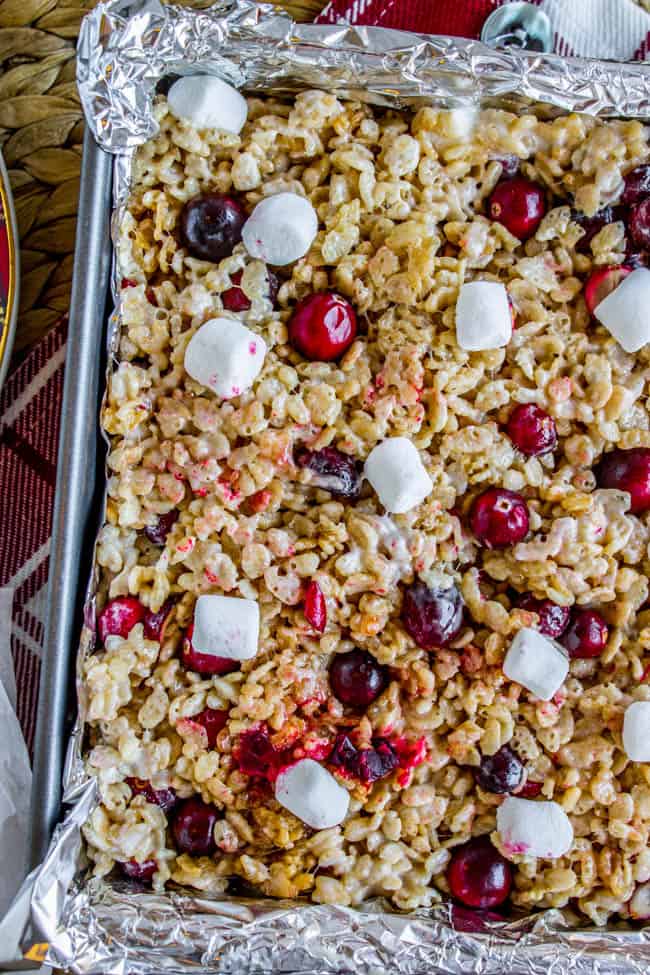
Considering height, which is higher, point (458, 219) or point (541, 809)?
point (458, 219)

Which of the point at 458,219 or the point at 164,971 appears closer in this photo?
the point at 164,971

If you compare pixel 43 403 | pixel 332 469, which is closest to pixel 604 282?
pixel 332 469

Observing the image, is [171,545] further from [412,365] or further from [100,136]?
[100,136]

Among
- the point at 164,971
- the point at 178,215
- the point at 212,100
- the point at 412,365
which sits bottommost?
the point at 164,971

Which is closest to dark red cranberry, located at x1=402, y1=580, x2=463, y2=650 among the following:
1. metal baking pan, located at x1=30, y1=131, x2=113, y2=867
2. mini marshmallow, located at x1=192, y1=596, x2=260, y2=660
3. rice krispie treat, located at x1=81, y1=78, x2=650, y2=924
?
rice krispie treat, located at x1=81, y1=78, x2=650, y2=924

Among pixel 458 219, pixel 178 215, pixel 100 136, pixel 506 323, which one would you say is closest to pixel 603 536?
pixel 506 323

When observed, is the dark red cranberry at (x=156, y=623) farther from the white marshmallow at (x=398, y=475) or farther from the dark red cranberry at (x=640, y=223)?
the dark red cranberry at (x=640, y=223)

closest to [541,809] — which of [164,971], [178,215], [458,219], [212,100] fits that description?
[164,971]
